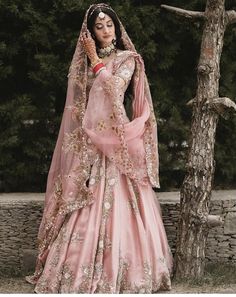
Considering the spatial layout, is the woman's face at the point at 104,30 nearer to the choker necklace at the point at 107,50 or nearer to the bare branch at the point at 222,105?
the choker necklace at the point at 107,50

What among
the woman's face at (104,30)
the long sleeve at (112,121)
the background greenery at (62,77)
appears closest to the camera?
the long sleeve at (112,121)

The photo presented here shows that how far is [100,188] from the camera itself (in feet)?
13.2

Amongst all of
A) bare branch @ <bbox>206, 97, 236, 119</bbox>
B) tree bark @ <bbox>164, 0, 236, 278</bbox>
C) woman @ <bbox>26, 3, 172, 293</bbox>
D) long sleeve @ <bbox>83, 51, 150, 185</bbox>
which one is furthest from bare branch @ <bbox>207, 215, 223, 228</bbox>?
bare branch @ <bbox>206, 97, 236, 119</bbox>

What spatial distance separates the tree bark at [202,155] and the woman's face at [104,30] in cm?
47

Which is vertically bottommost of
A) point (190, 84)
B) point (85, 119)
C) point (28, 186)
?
point (28, 186)

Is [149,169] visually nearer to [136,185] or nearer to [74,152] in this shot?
[136,185]

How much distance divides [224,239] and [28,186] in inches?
61.6

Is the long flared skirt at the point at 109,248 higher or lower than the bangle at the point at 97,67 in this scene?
lower

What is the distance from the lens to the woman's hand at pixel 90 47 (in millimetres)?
4090

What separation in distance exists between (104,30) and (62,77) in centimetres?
85

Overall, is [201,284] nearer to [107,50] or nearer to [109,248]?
[109,248]

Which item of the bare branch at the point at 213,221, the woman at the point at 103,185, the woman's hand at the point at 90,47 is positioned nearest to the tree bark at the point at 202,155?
the bare branch at the point at 213,221

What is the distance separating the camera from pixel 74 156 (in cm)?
412

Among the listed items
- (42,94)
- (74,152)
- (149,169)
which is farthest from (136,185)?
(42,94)
